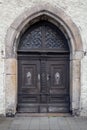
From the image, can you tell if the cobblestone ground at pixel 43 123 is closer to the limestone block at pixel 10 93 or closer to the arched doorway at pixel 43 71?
the limestone block at pixel 10 93

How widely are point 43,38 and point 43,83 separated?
1500 mm

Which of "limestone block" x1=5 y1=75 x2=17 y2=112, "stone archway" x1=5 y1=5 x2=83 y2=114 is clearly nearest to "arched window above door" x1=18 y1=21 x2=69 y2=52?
"stone archway" x1=5 y1=5 x2=83 y2=114

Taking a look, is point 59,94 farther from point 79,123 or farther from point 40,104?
point 79,123

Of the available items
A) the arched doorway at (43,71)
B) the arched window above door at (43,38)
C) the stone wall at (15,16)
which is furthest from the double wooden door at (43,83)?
the stone wall at (15,16)

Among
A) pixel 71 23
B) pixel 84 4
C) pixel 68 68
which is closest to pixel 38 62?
pixel 68 68

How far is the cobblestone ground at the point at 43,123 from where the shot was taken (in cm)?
635

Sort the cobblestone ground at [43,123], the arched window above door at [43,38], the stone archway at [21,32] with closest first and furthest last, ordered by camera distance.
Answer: the cobblestone ground at [43,123]
the stone archway at [21,32]
the arched window above door at [43,38]

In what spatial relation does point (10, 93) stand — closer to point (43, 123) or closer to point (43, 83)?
point (43, 83)

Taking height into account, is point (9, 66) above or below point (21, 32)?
below

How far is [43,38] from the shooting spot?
25.6 ft

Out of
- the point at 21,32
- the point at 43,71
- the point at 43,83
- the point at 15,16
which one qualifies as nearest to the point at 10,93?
the point at 43,83

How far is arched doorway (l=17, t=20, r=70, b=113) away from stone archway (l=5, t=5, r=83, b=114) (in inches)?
13.8

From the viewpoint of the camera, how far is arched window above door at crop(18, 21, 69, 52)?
7816mm

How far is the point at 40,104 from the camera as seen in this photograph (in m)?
7.88
